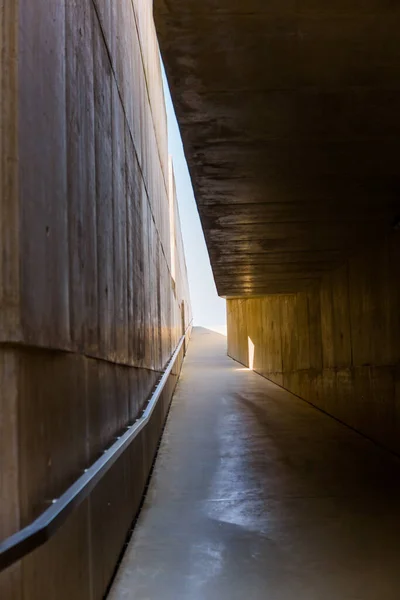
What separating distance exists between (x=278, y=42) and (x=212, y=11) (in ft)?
1.32

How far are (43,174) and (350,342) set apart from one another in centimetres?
701

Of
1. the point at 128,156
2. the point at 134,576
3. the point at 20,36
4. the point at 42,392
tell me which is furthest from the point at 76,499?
the point at 128,156

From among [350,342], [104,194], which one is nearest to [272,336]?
[350,342]

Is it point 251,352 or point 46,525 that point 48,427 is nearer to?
point 46,525

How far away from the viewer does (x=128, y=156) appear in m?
4.54

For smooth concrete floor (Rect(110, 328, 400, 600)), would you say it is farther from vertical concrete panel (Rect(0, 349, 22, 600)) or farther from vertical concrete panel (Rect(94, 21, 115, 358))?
vertical concrete panel (Rect(0, 349, 22, 600))

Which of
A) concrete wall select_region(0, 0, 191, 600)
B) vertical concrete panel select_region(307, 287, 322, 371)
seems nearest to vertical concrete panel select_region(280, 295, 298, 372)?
vertical concrete panel select_region(307, 287, 322, 371)

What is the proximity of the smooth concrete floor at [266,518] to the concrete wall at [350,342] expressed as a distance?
428mm

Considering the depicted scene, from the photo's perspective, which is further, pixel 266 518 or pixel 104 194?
pixel 266 518

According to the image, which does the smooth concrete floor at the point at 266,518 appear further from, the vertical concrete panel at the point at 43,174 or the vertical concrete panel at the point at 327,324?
the vertical concrete panel at the point at 43,174

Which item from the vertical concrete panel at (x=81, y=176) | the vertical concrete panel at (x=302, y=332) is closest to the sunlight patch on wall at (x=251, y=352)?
the vertical concrete panel at (x=302, y=332)

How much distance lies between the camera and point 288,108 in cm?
349

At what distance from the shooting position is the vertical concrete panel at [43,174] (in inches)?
69.7

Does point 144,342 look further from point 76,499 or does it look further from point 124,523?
point 76,499
